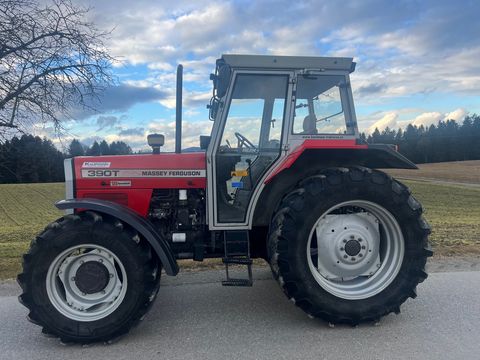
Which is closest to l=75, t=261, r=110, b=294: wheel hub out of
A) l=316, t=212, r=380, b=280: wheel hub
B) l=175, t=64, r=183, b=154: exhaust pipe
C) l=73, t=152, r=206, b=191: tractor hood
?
l=73, t=152, r=206, b=191: tractor hood

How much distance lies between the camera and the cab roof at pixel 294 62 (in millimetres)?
3963

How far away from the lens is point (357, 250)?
13.1ft

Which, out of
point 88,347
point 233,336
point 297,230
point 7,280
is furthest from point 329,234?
point 7,280

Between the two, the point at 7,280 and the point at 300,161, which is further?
the point at 7,280

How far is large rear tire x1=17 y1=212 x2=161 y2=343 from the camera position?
3496 mm

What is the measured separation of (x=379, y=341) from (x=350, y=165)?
167 cm

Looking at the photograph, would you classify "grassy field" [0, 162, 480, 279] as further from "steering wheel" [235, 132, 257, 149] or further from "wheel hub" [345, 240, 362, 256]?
"steering wheel" [235, 132, 257, 149]

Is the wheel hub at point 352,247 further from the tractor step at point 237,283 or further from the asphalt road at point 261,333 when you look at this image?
the tractor step at point 237,283

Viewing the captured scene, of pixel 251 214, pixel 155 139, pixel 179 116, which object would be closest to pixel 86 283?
pixel 155 139

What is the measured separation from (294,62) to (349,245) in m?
1.81

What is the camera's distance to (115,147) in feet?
18.4

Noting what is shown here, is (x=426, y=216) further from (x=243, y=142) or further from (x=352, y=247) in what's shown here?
(x=243, y=142)

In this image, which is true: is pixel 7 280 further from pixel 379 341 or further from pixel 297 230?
pixel 379 341

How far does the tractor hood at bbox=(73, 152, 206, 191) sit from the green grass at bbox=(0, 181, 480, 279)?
1.90 meters
